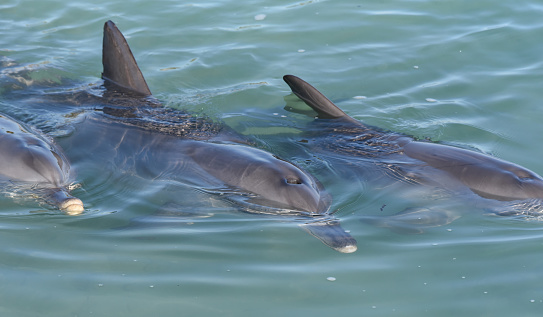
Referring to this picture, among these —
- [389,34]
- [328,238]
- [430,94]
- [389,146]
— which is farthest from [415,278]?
[389,34]

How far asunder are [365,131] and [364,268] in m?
3.11

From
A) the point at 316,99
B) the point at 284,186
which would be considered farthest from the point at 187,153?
the point at 316,99

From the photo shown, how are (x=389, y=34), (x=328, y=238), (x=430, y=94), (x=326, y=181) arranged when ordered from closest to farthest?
(x=328, y=238), (x=326, y=181), (x=430, y=94), (x=389, y=34)

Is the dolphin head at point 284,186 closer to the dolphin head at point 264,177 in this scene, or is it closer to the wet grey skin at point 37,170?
the dolphin head at point 264,177

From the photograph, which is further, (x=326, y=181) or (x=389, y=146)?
(x=389, y=146)

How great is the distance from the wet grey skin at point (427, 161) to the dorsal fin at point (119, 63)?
2190mm

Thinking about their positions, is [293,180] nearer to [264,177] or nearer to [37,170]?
[264,177]

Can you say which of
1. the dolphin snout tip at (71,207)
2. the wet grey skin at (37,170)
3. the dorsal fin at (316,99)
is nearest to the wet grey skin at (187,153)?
the wet grey skin at (37,170)

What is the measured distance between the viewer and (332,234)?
19.9 ft

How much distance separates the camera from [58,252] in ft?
19.3

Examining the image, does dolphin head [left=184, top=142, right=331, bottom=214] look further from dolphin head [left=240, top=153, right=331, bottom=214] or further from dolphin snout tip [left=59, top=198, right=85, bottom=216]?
dolphin snout tip [left=59, top=198, right=85, bottom=216]

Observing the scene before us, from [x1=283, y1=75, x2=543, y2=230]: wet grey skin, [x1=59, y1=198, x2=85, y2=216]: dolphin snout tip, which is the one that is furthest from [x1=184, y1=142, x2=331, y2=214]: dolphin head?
[x1=59, y1=198, x2=85, y2=216]: dolphin snout tip

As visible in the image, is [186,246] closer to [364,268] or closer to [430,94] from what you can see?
[364,268]

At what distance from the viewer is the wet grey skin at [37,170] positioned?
259 inches
